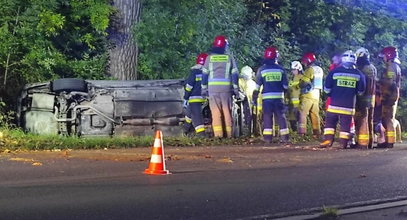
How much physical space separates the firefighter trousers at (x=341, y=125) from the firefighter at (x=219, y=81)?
6.90 ft

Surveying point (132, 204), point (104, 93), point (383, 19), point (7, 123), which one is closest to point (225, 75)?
point (104, 93)

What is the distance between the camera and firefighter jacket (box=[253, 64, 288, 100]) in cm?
1443

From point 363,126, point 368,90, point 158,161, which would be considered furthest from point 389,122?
point 158,161

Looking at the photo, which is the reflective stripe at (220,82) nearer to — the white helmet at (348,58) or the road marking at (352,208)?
the white helmet at (348,58)

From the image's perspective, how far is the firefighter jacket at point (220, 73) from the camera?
14406mm

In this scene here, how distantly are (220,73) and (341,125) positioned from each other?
8.84 ft

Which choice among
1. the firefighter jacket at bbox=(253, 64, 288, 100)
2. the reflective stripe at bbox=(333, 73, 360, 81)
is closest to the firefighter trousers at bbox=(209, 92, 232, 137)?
the firefighter jacket at bbox=(253, 64, 288, 100)

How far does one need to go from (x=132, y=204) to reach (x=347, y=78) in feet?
24.0

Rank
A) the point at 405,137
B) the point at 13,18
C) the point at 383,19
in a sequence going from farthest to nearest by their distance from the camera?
the point at 383,19 → the point at 405,137 → the point at 13,18

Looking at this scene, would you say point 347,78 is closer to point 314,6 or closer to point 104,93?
point 104,93

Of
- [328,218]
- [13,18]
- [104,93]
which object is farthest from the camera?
[13,18]

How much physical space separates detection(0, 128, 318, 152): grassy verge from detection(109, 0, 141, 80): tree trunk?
12.4 ft

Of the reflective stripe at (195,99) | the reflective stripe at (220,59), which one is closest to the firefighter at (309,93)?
the reflective stripe at (220,59)

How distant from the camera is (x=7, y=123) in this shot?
14.6 metres
